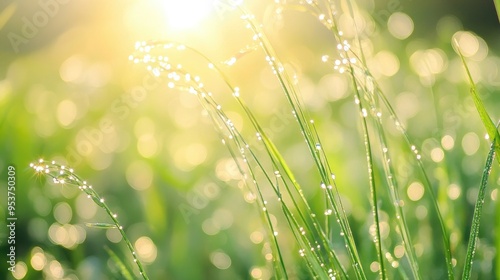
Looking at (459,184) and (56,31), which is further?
(56,31)

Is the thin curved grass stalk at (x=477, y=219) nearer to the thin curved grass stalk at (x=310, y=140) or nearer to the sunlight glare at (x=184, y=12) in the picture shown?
the thin curved grass stalk at (x=310, y=140)

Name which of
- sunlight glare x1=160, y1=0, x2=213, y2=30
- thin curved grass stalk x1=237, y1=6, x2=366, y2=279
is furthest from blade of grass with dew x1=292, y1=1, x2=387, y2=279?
sunlight glare x1=160, y1=0, x2=213, y2=30

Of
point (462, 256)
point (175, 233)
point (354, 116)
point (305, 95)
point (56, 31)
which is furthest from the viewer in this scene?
point (56, 31)

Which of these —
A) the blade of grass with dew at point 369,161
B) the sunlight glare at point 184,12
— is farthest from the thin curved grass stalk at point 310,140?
the sunlight glare at point 184,12

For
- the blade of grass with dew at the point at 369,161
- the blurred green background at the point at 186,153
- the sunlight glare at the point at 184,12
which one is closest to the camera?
the blade of grass with dew at the point at 369,161

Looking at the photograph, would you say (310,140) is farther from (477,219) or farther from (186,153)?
(186,153)

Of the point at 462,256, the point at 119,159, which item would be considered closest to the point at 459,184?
the point at 462,256

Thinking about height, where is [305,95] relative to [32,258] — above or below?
above

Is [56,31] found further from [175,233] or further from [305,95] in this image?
[175,233]

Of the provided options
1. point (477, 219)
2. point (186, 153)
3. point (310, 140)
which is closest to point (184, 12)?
point (186, 153)
